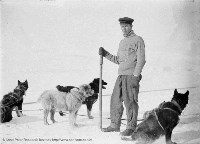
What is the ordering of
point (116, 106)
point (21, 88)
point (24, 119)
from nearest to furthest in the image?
point (116, 106), point (24, 119), point (21, 88)

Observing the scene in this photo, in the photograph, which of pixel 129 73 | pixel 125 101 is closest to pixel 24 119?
pixel 125 101

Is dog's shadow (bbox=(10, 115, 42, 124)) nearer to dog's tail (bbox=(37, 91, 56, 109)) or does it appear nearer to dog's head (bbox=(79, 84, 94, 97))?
dog's tail (bbox=(37, 91, 56, 109))

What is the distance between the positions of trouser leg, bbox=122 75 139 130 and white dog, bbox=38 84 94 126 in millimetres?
691

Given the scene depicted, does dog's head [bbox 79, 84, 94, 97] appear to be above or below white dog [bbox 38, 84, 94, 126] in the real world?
above

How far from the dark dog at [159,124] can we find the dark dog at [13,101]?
1.99 m

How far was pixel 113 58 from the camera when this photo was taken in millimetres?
4496

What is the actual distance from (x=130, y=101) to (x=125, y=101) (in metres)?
0.07

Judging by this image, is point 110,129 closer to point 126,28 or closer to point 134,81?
point 134,81

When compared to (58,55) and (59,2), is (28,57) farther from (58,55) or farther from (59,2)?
(59,2)

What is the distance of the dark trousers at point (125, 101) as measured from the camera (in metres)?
4.25

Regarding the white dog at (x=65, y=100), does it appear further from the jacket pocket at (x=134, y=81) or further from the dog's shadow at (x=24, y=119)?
the jacket pocket at (x=134, y=81)

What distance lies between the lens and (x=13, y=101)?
5195 mm

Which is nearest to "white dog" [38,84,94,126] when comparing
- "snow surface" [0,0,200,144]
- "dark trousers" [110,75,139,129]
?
"snow surface" [0,0,200,144]

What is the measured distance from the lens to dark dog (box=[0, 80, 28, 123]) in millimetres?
5078
